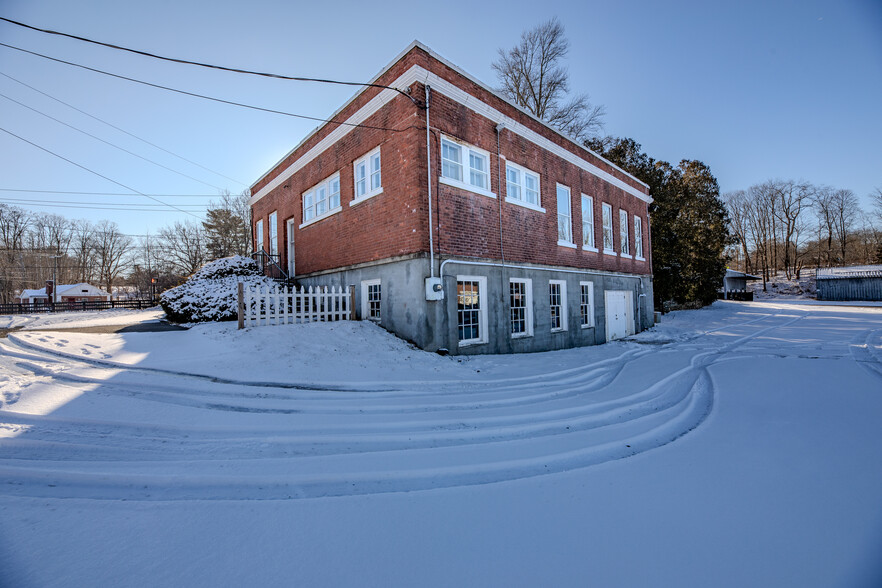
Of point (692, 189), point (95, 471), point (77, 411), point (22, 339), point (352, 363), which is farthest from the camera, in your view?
point (692, 189)

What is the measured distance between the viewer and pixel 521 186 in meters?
10.6

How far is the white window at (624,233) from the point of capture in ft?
52.0

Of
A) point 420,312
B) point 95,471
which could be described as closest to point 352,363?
point 420,312

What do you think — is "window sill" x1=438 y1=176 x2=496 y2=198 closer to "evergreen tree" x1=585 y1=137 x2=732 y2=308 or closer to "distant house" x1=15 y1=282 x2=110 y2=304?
"evergreen tree" x1=585 y1=137 x2=732 y2=308

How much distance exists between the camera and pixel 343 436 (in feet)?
11.8

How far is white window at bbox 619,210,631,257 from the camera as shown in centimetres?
1586

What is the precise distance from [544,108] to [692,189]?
1303 cm

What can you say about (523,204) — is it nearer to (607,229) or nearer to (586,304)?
(586,304)

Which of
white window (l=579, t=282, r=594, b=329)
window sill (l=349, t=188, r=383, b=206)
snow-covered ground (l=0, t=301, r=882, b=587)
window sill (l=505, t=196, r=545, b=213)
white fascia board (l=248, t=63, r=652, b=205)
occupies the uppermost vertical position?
white fascia board (l=248, t=63, r=652, b=205)

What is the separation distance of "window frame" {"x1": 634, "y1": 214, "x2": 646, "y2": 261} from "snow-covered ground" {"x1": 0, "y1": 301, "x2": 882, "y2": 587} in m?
11.7

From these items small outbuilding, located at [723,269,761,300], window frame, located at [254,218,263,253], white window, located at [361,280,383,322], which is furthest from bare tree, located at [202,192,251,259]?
small outbuilding, located at [723,269,761,300]

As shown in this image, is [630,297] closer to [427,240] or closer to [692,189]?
[427,240]

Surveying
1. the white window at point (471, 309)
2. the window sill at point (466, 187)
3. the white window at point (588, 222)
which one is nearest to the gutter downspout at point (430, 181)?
the window sill at point (466, 187)

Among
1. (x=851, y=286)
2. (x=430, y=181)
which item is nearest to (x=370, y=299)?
(x=430, y=181)
